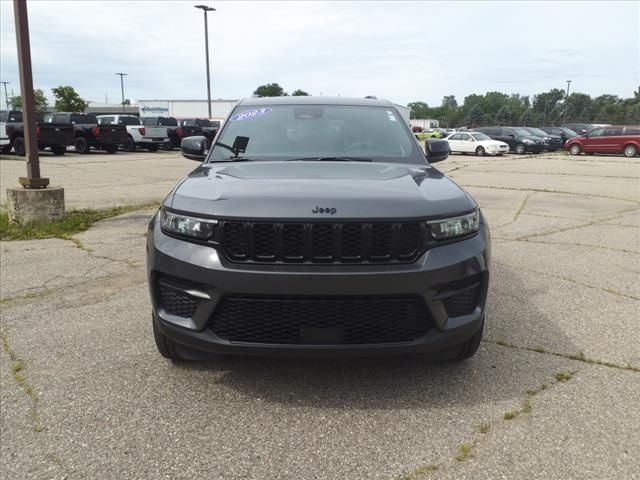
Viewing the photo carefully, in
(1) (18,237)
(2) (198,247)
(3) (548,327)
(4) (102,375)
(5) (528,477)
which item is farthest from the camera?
(1) (18,237)

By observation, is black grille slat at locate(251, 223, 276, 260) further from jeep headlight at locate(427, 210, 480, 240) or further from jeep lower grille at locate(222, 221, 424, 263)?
jeep headlight at locate(427, 210, 480, 240)

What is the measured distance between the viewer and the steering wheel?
393cm

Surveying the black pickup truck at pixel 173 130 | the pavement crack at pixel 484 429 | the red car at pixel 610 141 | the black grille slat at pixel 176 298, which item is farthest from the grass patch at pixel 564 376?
the red car at pixel 610 141

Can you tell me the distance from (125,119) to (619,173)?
22.3 meters

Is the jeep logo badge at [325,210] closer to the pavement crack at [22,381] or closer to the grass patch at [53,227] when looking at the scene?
the pavement crack at [22,381]

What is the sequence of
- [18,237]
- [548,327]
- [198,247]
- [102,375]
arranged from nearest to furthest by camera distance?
1. [198,247]
2. [102,375]
3. [548,327]
4. [18,237]

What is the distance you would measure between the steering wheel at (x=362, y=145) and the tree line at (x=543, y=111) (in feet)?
244

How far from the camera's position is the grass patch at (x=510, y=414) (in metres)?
2.70

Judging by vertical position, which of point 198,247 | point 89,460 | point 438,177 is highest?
point 438,177

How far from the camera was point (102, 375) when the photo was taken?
3141 millimetres

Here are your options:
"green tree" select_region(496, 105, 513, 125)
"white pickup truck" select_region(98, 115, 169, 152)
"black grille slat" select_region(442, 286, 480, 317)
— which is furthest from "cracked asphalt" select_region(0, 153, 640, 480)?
"green tree" select_region(496, 105, 513, 125)

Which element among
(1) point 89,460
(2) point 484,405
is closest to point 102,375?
(1) point 89,460

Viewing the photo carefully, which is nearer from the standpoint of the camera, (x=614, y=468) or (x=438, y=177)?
(x=614, y=468)

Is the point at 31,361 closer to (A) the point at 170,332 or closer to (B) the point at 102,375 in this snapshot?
(B) the point at 102,375
